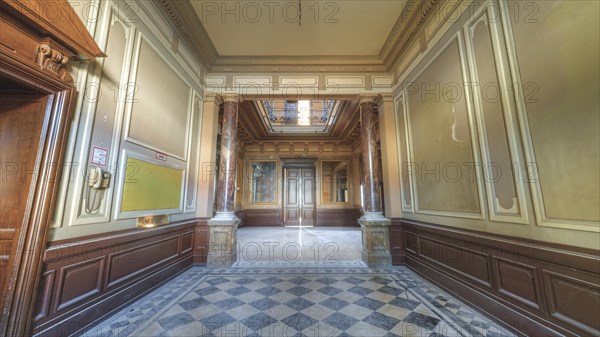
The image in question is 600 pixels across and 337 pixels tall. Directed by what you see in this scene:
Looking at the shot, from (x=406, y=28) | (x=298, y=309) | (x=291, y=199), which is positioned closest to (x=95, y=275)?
(x=298, y=309)

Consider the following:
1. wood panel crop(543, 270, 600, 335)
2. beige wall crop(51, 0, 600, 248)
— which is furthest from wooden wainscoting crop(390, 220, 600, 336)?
beige wall crop(51, 0, 600, 248)

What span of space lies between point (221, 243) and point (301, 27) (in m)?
3.59

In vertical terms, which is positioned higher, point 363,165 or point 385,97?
point 385,97

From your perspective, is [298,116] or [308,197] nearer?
[298,116]

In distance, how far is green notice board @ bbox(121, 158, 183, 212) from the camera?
2309mm

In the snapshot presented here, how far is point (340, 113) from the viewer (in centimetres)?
629

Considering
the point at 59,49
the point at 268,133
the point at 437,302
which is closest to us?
the point at 59,49

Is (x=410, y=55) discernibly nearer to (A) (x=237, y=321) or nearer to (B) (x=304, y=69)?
(B) (x=304, y=69)

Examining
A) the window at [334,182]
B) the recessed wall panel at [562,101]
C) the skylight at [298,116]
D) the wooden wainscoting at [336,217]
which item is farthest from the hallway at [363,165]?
the window at [334,182]

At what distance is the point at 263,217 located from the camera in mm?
8391

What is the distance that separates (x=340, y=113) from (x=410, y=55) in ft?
9.21

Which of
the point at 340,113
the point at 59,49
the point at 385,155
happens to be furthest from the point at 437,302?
the point at 340,113

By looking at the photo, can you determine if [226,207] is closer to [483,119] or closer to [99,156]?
[99,156]

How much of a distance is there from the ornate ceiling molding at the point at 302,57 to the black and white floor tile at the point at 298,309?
11.2 ft
